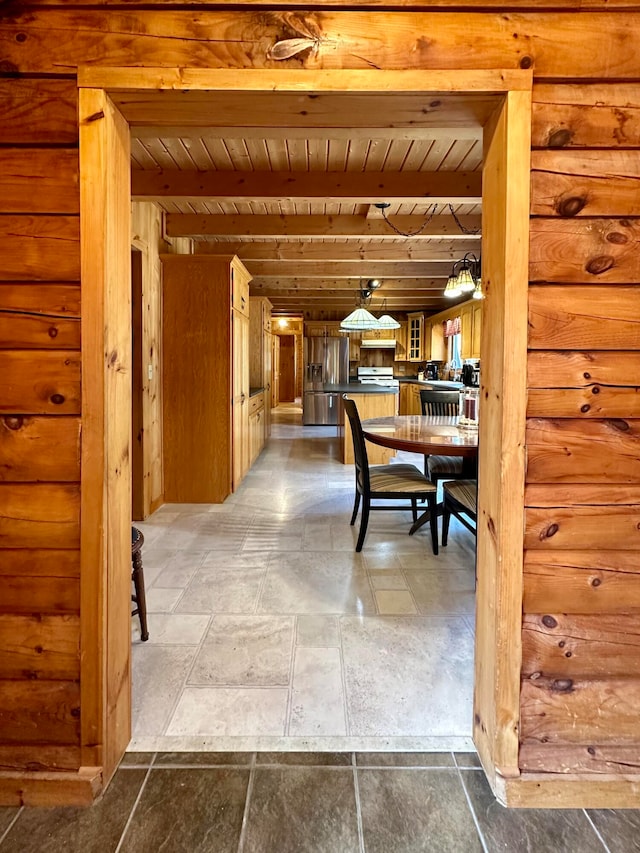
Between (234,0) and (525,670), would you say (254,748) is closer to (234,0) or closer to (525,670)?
(525,670)

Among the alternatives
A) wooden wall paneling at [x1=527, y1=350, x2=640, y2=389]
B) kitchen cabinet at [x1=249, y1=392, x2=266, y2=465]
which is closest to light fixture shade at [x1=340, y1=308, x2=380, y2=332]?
kitchen cabinet at [x1=249, y1=392, x2=266, y2=465]

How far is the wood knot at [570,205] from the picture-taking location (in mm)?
1191

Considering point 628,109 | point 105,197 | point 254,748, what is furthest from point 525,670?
point 105,197

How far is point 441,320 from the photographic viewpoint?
8.66 metres

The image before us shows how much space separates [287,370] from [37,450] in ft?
40.8

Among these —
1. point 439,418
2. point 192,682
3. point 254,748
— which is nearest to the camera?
point 254,748

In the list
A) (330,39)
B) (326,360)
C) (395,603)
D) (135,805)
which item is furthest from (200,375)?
(326,360)

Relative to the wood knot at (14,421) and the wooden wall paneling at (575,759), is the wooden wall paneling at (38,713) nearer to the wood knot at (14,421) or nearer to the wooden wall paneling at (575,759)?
the wood knot at (14,421)

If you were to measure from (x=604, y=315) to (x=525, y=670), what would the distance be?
100 cm

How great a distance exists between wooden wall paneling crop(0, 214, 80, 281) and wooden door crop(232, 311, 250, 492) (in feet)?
8.82

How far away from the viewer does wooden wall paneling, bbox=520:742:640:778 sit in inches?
48.6

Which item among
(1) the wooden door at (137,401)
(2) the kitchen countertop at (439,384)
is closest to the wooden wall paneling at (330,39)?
(1) the wooden door at (137,401)

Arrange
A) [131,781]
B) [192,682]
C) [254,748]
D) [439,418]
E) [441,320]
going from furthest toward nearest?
[441,320]
[439,418]
[192,682]
[254,748]
[131,781]

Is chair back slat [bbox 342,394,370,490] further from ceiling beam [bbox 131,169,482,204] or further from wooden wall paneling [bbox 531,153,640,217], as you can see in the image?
wooden wall paneling [bbox 531,153,640,217]
